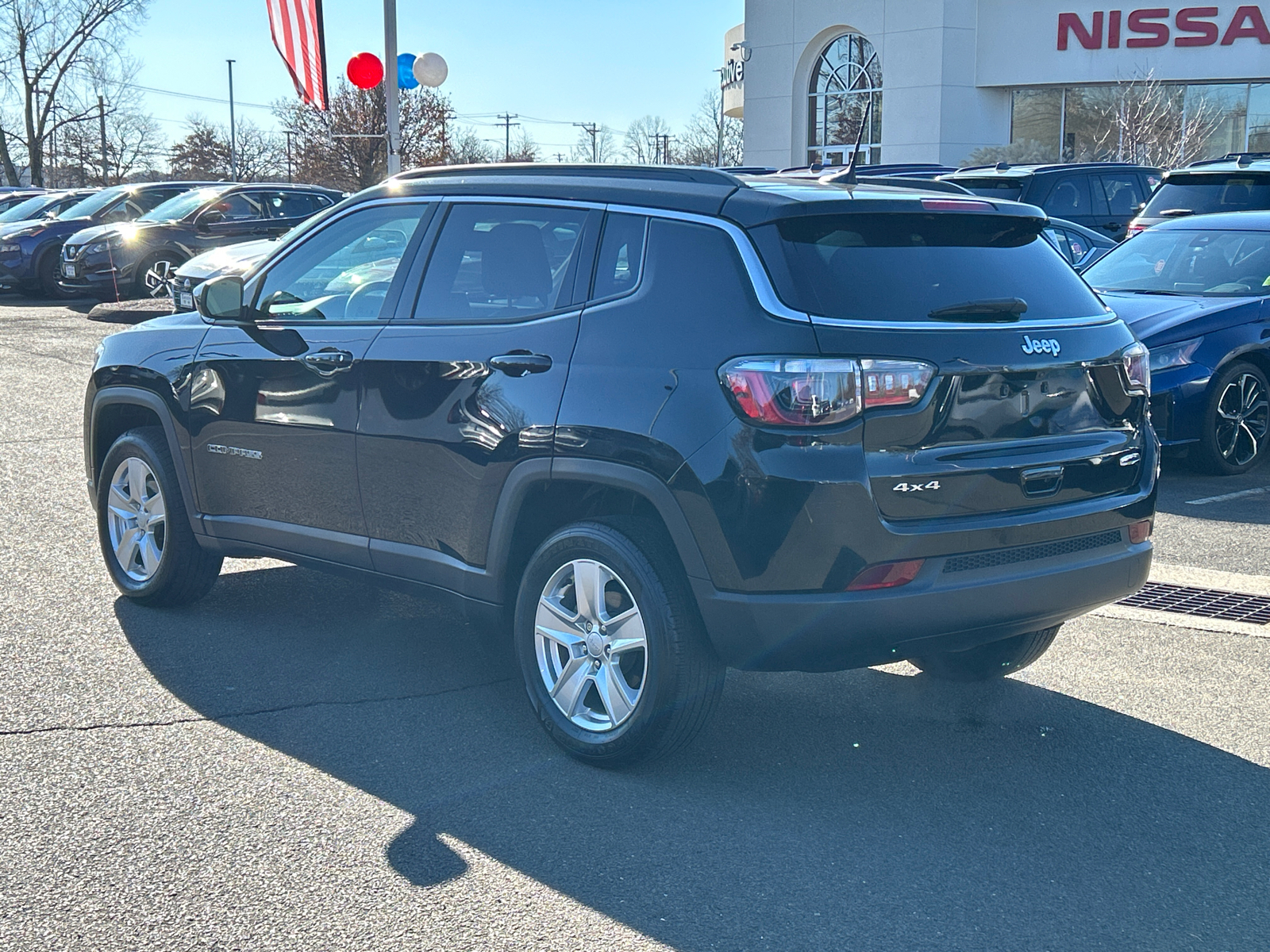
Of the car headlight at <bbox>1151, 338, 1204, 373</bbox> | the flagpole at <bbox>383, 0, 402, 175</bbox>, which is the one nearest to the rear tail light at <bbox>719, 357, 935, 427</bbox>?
the car headlight at <bbox>1151, 338, 1204, 373</bbox>

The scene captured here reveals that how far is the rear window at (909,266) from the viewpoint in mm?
3996

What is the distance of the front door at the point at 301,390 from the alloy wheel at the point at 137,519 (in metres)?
0.40

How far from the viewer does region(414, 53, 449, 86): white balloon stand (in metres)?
20.3

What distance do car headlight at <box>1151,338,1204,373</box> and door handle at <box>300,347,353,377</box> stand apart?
5740 mm

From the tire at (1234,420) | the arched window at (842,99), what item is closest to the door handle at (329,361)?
the tire at (1234,420)

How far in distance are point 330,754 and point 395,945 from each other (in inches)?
49.5

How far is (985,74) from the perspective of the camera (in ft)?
128

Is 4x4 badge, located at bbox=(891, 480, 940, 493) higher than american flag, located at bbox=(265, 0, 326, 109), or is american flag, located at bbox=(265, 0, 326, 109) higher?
american flag, located at bbox=(265, 0, 326, 109)

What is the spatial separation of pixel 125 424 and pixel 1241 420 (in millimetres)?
6848

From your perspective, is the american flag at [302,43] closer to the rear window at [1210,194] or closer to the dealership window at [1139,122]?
the rear window at [1210,194]

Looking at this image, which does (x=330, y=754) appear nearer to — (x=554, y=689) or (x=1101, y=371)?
(x=554, y=689)

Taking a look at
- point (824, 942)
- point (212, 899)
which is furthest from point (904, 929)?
point (212, 899)

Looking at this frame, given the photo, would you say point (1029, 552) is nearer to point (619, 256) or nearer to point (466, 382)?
point (619, 256)

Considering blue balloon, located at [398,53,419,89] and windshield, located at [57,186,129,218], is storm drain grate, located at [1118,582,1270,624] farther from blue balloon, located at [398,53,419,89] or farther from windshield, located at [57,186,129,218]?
windshield, located at [57,186,129,218]
